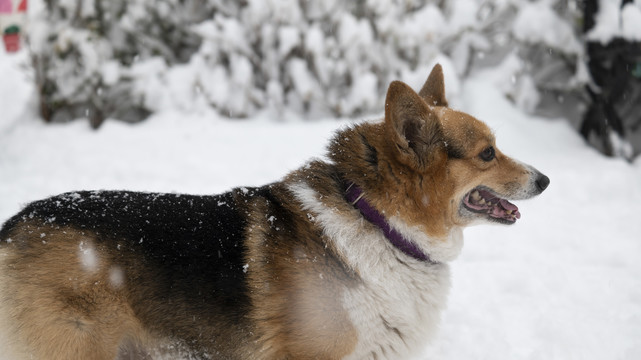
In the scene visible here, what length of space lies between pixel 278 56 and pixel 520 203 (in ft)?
15.6

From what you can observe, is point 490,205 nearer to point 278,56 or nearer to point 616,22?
point 616,22

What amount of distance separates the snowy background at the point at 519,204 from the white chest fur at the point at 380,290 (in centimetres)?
84

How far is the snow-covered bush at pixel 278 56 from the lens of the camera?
8.12 meters

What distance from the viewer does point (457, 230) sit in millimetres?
2738

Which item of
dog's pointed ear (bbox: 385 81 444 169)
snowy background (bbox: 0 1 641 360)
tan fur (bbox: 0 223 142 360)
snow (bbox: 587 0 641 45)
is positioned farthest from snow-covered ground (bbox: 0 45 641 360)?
snow (bbox: 587 0 641 45)

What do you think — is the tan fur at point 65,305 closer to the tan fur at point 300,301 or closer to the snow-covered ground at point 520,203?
the tan fur at point 300,301

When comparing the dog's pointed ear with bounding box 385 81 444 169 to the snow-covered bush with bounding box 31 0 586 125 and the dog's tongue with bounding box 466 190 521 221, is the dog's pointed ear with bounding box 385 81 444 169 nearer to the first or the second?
the dog's tongue with bounding box 466 190 521 221

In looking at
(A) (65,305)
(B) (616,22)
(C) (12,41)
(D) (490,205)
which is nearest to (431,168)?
(D) (490,205)

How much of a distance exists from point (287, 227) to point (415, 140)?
808 mm

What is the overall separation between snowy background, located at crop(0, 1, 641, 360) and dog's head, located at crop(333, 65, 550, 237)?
Result: 872 millimetres

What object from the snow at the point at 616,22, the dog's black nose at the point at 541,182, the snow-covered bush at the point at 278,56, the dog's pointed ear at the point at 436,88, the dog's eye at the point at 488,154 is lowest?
the snow-covered bush at the point at 278,56

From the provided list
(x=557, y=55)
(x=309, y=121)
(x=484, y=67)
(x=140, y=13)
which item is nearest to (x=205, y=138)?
(x=309, y=121)

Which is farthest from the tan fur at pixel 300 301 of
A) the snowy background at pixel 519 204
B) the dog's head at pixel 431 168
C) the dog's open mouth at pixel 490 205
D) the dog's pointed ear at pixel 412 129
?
the snowy background at pixel 519 204

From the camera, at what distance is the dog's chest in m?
2.43
